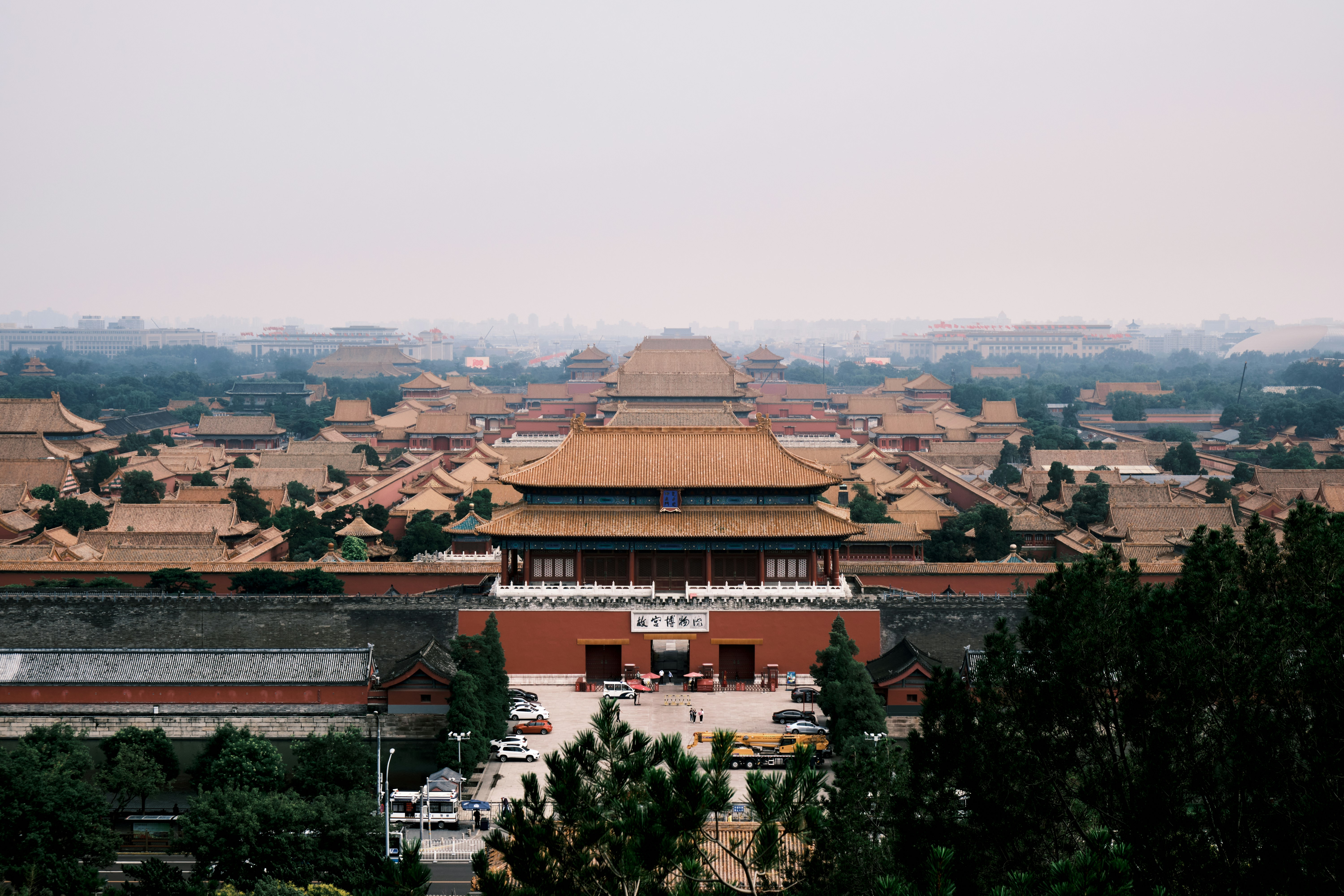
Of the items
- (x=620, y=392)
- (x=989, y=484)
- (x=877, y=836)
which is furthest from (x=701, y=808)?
(x=620, y=392)

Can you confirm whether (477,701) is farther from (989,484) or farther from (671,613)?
(989,484)

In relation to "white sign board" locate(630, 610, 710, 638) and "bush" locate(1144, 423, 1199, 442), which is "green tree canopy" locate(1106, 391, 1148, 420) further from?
"white sign board" locate(630, 610, 710, 638)

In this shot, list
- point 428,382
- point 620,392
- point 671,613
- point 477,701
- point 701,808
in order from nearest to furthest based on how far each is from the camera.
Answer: point 701,808
point 477,701
point 671,613
point 620,392
point 428,382

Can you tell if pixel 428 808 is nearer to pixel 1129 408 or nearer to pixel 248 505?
pixel 248 505

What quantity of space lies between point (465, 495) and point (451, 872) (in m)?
31.1

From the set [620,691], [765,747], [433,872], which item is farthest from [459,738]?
[620,691]

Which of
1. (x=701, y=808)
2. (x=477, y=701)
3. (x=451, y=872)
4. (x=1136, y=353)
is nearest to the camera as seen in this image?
(x=701, y=808)

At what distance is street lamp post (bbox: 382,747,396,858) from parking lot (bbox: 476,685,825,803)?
7.29 ft

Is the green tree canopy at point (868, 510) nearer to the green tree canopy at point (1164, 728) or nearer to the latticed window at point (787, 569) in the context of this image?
the latticed window at point (787, 569)

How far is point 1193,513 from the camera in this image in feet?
143

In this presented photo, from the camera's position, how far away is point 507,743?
25.9 metres

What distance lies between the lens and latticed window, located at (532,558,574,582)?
106ft

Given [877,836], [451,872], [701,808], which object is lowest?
[451,872]

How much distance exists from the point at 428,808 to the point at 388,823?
346cm
